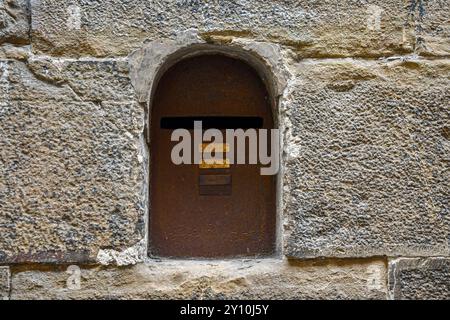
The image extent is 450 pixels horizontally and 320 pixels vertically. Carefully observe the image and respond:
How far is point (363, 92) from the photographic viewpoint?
182cm

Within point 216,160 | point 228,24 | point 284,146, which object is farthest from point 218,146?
point 228,24

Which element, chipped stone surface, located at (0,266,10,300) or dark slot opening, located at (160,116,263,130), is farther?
dark slot opening, located at (160,116,263,130)

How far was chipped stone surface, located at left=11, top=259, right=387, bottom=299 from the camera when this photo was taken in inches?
69.6

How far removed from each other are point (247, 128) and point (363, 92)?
0.39 meters

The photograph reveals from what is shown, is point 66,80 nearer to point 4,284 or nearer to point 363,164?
point 4,284

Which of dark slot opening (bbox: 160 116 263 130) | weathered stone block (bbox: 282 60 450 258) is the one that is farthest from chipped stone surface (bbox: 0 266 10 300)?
weathered stone block (bbox: 282 60 450 258)

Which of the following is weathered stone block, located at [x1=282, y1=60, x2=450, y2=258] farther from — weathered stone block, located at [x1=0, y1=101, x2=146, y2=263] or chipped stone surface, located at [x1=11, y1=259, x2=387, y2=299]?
weathered stone block, located at [x1=0, y1=101, x2=146, y2=263]

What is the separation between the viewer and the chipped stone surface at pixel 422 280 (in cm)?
180

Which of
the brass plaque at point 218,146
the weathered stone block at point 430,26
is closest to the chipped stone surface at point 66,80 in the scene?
the brass plaque at point 218,146

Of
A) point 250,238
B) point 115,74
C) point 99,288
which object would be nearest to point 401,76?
point 250,238

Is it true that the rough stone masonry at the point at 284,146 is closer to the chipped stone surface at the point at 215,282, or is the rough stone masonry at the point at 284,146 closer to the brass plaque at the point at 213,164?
the chipped stone surface at the point at 215,282

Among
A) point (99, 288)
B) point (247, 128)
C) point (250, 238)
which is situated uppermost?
point (247, 128)

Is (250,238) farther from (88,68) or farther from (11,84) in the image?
(11,84)

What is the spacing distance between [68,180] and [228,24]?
0.68 metres
